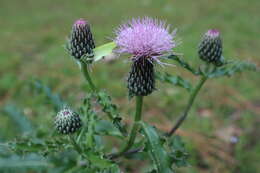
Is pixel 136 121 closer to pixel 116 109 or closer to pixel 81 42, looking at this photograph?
pixel 116 109

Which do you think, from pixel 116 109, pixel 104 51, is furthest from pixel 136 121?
pixel 104 51

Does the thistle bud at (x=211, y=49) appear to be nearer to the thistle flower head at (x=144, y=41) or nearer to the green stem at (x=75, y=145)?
the thistle flower head at (x=144, y=41)

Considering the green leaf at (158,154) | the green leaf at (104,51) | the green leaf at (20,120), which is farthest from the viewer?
the green leaf at (20,120)

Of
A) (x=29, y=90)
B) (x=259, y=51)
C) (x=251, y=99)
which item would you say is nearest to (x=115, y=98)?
(x=29, y=90)

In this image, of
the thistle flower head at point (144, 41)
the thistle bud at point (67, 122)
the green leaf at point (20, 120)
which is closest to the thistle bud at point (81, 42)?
the thistle flower head at point (144, 41)

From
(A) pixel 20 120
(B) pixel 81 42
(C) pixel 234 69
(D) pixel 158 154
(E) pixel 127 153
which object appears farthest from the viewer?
(A) pixel 20 120

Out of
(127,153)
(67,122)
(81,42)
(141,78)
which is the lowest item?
(127,153)

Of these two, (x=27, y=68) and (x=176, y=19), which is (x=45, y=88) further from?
(x=176, y=19)
